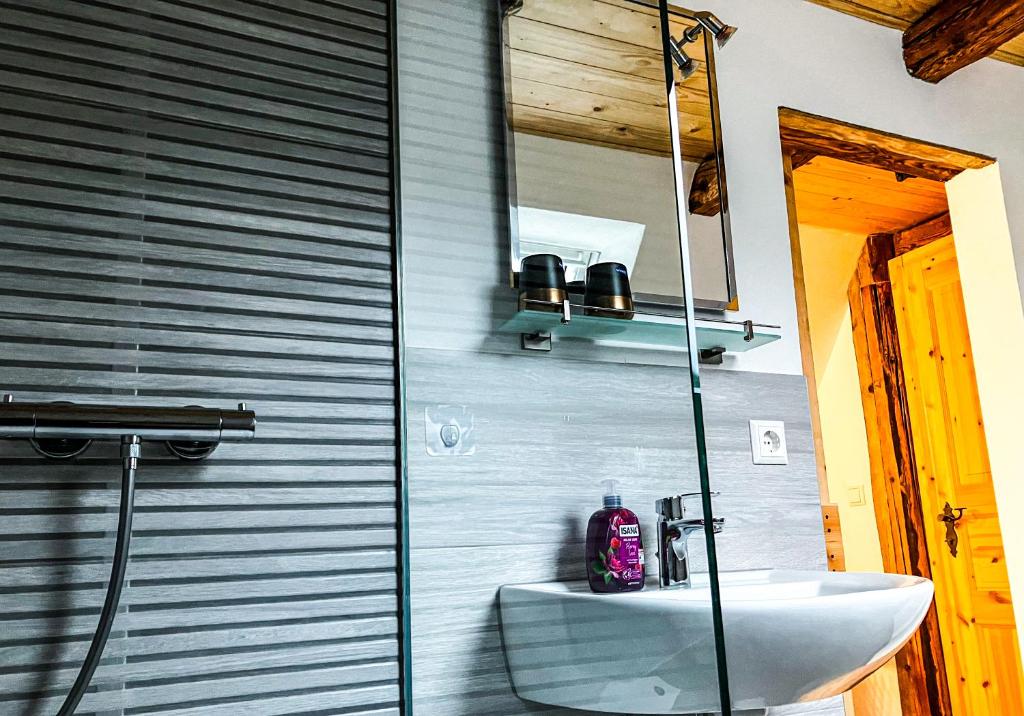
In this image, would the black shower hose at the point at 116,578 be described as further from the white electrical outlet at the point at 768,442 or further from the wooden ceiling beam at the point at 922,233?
the wooden ceiling beam at the point at 922,233

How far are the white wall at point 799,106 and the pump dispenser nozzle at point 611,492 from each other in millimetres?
944

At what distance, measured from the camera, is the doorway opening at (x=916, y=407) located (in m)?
3.28

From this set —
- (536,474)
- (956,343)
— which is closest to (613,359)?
(536,474)

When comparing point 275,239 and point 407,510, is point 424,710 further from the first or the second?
point 275,239

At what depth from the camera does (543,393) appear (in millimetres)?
996

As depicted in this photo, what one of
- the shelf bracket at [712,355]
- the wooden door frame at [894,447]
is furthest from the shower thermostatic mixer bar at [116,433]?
the wooden door frame at [894,447]

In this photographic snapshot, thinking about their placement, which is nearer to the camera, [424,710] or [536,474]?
[536,474]

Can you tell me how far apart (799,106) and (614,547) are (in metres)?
1.81

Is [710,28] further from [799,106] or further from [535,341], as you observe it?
[535,341]

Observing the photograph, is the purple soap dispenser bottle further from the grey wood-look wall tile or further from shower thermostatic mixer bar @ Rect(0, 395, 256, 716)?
shower thermostatic mixer bar @ Rect(0, 395, 256, 716)

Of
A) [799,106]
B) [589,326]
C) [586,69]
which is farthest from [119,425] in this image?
[799,106]

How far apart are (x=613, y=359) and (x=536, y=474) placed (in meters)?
0.17

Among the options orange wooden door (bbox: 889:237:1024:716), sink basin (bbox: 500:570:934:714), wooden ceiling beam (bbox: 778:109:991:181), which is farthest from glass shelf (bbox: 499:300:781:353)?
orange wooden door (bbox: 889:237:1024:716)

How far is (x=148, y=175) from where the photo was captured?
50.5 inches
